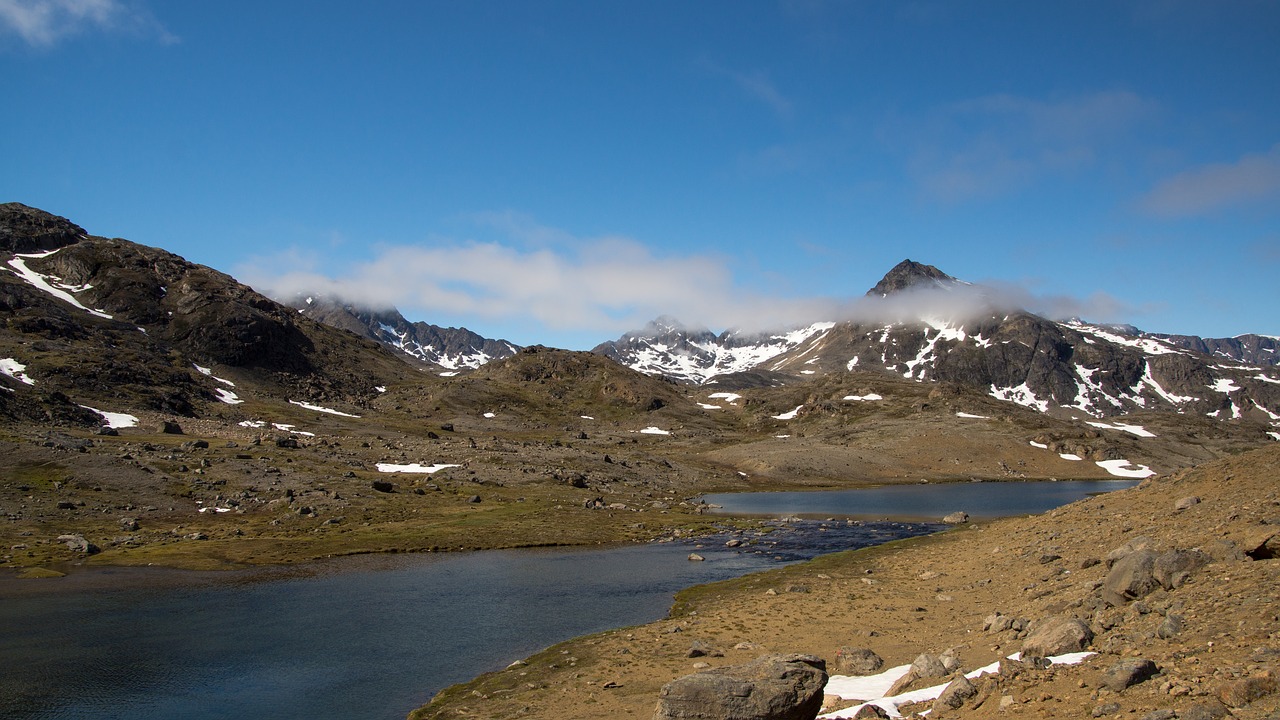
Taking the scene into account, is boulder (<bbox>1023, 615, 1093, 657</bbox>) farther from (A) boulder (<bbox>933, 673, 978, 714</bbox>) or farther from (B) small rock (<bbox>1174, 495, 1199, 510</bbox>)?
(B) small rock (<bbox>1174, 495, 1199, 510</bbox>)

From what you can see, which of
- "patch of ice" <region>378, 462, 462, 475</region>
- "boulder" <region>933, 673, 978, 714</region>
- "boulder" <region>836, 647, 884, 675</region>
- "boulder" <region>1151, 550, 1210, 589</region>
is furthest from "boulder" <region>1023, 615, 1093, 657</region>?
"patch of ice" <region>378, 462, 462, 475</region>

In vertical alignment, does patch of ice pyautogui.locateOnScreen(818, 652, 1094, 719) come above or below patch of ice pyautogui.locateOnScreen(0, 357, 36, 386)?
below

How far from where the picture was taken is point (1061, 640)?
21.9 m

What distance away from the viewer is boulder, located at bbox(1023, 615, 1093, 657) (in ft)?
71.3

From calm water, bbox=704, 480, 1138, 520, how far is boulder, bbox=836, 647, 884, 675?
83341 mm

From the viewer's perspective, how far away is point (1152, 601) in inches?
920

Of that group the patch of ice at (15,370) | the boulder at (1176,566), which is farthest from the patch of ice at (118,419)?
the boulder at (1176,566)

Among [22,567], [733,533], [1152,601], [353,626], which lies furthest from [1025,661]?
[22,567]

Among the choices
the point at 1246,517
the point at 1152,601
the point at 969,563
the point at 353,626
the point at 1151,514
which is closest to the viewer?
the point at 1152,601

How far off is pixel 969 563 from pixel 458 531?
2247 inches

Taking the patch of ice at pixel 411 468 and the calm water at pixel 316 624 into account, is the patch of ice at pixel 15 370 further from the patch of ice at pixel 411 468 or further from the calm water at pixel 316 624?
the calm water at pixel 316 624

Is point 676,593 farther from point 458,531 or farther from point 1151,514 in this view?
point 458,531

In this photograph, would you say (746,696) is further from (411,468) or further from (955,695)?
(411,468)

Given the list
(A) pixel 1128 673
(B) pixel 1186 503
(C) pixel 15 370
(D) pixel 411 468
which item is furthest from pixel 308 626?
(C) pixel 15 370
